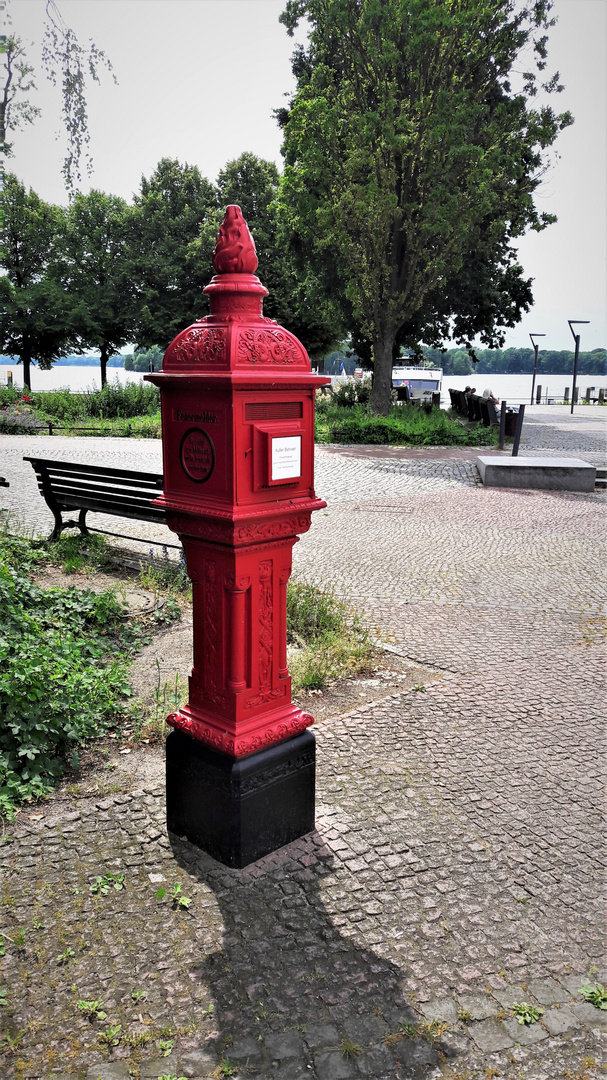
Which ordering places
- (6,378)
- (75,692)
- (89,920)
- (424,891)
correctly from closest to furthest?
(89,920), (424,891), (75,692), (6,378)

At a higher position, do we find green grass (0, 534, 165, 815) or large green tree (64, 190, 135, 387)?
large green tree (64, 190, 135, 387)

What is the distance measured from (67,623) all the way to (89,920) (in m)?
2.83

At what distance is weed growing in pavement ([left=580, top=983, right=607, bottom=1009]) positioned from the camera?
2.36m

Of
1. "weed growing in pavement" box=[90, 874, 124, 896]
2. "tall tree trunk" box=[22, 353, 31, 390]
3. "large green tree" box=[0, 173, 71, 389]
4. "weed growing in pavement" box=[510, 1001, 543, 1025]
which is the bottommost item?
"weed growing in pavement" box=[510, 1001, 543, 1025]

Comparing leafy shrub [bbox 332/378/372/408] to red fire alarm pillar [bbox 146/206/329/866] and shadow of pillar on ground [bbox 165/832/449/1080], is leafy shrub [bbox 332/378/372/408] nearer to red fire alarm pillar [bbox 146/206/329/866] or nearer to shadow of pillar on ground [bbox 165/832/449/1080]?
red fire alarm pillar [bbox 146/206/329/866]

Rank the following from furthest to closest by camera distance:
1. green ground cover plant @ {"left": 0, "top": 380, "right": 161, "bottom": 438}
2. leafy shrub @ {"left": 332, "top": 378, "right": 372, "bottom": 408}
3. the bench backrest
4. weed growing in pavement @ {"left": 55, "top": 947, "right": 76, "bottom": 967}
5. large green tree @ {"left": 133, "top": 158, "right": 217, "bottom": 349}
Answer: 1. large green tree @ {"left": 133, "top": 158, "right": 217, "bottom": 349}
2. leafy shrub @ {"left": 332, "top": 378, "right": 372, "bottom": 408}
3. green ground cover plant @ {"left": 0, "top": 380, "right": 161, "bottom": 438}
4. the bench backrest
5. weed growing in pavement @ {"left": 55, "top": 947, "right": 76, "bottom": 967}

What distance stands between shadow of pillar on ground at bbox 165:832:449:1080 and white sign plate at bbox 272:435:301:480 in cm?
157

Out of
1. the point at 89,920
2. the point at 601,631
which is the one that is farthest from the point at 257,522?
the point at 601,631

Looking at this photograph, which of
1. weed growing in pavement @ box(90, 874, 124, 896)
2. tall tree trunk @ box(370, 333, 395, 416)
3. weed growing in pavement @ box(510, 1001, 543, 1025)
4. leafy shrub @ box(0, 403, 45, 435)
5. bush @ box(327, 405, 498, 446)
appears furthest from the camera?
leafy shrub @ box(0, 403, 45, 435)

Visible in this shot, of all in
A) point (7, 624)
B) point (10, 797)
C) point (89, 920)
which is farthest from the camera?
point (7, 624)

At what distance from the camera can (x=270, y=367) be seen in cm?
274

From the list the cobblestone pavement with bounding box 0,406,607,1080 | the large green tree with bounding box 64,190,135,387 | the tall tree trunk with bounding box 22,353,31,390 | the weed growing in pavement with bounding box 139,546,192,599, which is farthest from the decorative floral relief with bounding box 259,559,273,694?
the tall tree trunk with bounding box 22,353,31,390

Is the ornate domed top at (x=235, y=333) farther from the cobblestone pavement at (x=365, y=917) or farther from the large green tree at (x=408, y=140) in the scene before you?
the large green tree at (x=408, y=140)

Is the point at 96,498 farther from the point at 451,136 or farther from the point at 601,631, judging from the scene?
the point at 451,136
